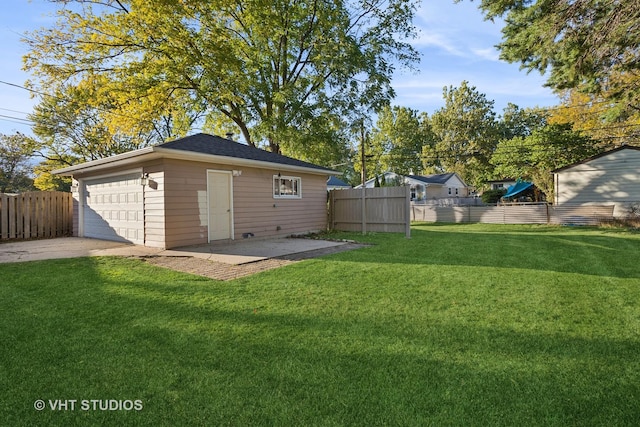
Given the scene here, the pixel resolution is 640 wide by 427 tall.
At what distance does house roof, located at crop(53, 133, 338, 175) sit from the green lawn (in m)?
3.51

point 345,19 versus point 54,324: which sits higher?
point 345,19

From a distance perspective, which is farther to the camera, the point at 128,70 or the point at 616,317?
the point at 128,70

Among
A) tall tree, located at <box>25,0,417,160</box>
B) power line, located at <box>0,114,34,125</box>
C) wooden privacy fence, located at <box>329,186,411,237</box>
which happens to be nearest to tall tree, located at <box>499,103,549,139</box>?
tall tree, located at <box>25,0,417,160</box>

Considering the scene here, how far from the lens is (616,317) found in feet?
11.4

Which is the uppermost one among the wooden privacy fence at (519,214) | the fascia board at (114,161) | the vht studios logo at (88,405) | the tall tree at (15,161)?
the tall tree at (15,161)

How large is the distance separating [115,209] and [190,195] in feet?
9.74

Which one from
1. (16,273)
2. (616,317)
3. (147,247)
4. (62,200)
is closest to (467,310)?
(616,317)

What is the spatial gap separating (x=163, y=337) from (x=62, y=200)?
1214 centimetres

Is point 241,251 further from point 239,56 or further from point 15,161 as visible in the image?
point 15,161

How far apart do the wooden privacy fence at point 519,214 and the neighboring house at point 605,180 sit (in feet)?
3.07

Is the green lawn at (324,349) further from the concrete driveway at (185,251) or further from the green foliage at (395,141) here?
the green foliage at (395,141)

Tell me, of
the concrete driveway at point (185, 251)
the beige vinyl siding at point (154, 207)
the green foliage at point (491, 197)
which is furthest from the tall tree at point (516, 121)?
the beige vinyl siding at point (154, 207)

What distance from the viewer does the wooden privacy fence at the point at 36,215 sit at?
10445 millimetres

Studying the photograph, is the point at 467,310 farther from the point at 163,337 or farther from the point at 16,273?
the point at 16,273
